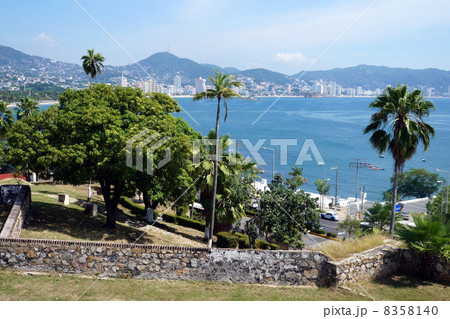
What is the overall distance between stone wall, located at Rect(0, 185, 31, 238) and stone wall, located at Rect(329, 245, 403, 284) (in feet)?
43.4

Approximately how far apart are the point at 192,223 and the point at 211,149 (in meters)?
11.4

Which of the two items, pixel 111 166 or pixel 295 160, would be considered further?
pixel 295 160

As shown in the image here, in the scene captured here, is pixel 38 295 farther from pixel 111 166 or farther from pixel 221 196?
pixel 221 196

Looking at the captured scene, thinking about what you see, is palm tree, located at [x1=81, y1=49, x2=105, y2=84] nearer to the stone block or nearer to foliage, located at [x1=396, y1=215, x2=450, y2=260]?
the stone block

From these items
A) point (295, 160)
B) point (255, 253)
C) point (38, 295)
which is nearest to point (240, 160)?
point (255, 253)

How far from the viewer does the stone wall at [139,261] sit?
48.7 ft

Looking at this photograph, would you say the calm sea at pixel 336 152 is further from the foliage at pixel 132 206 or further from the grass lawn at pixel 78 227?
the grass lawn at pixel 78 227

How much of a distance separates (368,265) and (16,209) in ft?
52.5

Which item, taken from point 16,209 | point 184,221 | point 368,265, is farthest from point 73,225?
point 368,265

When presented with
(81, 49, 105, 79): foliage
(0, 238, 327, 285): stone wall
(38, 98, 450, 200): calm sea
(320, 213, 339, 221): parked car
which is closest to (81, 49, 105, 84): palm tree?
(81, 49, 105, 79): foliage

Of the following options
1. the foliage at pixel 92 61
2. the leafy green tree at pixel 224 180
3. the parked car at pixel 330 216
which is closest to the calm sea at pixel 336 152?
the parked car at pixel 330 216

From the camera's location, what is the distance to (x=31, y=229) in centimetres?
1958

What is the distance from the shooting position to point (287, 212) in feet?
93.1

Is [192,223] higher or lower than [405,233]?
lower
